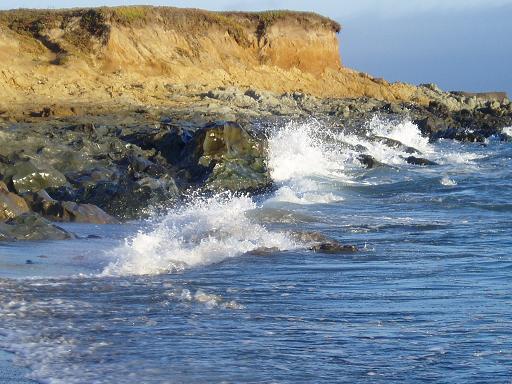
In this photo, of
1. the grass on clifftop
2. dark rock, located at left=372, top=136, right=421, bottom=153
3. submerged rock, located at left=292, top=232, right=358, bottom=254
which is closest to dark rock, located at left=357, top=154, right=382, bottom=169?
dark rock, located at left=372, top=136, right=421, bottom=153

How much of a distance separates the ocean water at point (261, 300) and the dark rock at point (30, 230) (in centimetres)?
22

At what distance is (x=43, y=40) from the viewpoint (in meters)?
33.0

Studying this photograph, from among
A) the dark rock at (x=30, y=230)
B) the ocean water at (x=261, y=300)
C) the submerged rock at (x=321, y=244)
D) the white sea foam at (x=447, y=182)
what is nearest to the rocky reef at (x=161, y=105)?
the dark rock at (x=30, y=230)

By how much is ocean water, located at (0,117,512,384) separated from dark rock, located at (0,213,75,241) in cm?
22

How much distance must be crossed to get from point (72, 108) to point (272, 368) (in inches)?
818

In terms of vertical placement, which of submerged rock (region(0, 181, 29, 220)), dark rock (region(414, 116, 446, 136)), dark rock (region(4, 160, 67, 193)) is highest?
dark rock (region(414, 116, 446, 136))

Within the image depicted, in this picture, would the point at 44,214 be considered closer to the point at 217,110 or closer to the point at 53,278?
the point at 53,278

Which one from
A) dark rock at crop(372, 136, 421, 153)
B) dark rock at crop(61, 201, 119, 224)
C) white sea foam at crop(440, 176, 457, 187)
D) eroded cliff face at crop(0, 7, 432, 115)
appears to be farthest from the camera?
eroded cliff face at crop(0, 7, 432, 115)

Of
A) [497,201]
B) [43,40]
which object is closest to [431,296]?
[497,201]

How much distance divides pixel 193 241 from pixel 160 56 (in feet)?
89.1

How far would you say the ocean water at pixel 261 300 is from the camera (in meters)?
4.96

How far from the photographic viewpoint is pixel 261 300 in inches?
262

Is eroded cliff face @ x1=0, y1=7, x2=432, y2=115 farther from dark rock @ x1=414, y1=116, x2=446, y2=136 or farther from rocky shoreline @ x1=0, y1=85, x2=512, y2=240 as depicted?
dark rock @ x1=414, y1=116, x2=446, y2=136

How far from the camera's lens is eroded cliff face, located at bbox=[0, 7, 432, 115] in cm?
2914
